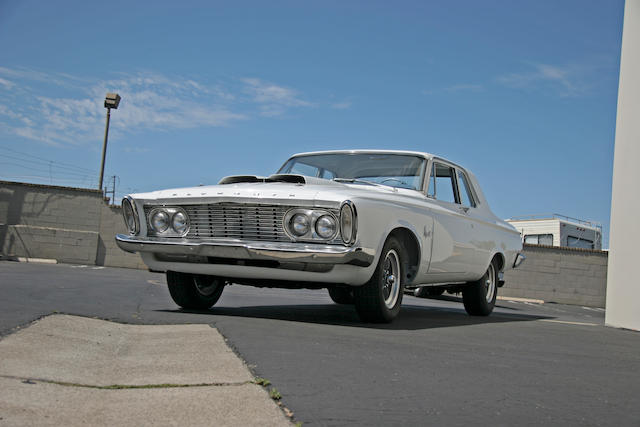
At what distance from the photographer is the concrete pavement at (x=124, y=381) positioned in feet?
7.89

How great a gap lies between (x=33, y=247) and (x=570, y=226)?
28.3 metres

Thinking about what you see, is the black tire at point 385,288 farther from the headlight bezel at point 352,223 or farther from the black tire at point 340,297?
the black tire at point 340,297

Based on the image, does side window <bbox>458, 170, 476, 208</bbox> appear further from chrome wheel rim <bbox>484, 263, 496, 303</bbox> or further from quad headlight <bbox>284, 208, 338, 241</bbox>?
quad headlight <bbox>284, 208, 338, 241</bbox>

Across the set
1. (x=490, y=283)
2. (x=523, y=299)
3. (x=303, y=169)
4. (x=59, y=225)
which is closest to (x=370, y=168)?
(x=303, y=169)

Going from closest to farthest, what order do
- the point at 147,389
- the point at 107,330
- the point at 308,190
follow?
the point at 147,389 → the point at 107,330 → the point at 308,190

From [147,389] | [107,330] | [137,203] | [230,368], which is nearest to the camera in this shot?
[147,389]

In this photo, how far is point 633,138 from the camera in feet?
28.5

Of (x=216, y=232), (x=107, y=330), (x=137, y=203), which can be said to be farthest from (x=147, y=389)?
(x=137, y=203)

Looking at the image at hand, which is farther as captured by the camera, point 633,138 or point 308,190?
point 633,138

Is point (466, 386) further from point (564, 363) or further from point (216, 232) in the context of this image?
point (216, 232)

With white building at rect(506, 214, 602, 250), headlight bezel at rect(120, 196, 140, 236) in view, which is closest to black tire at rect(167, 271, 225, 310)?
headlight bezel at rect(120, 196, 140, 236)

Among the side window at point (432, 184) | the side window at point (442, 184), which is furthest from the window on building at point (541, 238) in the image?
the side window at point (432, 184)

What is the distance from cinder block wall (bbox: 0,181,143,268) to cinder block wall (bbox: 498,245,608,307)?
13.1 meters

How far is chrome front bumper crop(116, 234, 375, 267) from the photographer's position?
519 cm
